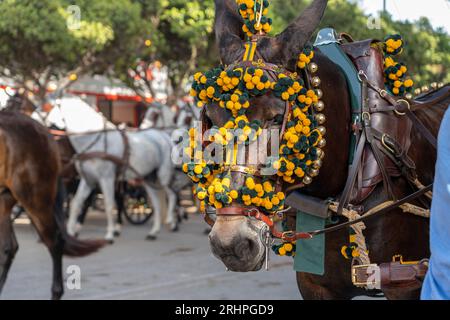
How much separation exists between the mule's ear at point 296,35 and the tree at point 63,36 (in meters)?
11.2

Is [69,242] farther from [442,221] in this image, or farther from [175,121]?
[175,121]

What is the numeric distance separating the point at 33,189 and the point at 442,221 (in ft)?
17.4

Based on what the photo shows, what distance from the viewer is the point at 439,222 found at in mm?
1628

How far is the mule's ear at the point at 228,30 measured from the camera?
289 centimetres

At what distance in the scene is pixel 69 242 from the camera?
6641mm

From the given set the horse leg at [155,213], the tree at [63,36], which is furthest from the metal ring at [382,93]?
the tree at [63,36]

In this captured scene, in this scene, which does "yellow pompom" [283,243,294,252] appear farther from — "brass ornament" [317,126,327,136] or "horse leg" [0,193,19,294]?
"horse leg" [0,193,19,294]

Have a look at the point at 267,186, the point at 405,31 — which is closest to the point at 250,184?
the point at 267,186

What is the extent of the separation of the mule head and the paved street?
168 inches

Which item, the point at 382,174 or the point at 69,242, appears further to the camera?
the point at 69,242

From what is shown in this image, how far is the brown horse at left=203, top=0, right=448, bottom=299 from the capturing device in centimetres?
254

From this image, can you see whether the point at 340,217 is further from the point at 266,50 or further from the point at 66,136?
the point at 66,136

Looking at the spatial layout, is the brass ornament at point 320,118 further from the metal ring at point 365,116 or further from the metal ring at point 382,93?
the metal ring at point 382,93

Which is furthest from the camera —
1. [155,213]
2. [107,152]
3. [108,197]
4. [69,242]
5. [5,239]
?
[155,213]
